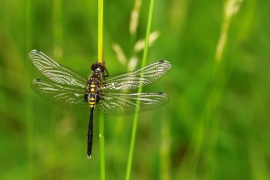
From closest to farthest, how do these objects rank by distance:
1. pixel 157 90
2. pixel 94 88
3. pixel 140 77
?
pixel 140 77 → pixel 94 88 → pixel 157 90

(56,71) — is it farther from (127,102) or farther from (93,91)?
(127,102)

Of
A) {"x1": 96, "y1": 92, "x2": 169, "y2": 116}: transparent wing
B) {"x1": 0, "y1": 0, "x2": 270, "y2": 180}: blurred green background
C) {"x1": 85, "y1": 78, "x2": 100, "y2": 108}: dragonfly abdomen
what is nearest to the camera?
{"x1": 96, "y1": 92, "x2": 169, "y2": 116}: transparent wing

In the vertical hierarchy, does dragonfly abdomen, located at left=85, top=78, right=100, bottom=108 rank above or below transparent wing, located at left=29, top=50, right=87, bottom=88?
below

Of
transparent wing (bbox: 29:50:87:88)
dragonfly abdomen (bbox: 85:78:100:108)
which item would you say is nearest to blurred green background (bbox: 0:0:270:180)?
transparent wing (bbox: 29:50:87:88)

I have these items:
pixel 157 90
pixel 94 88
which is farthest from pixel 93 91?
pixel 157 90

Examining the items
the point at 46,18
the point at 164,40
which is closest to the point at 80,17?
the point at 46,18

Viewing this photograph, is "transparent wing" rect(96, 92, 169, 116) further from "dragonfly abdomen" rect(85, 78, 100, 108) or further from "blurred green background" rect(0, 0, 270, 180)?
"blurred green background" rect(0, 0, 270, 180)

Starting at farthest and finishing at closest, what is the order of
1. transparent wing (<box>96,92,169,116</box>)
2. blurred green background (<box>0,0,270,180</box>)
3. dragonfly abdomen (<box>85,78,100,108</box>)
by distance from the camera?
blurred green background (<box>0,0,270,180</box>) < dragonfly abdomen (<box>85,78,100,108</box>) < transparent wing (<box>96,92,169,116</box>)

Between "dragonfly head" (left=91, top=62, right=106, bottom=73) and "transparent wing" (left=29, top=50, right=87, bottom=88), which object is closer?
"dragonfly head" (left=91, top=62, right=106, bottom=73)
